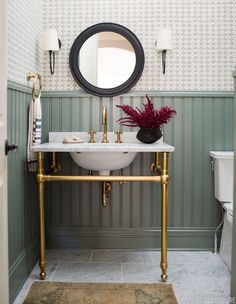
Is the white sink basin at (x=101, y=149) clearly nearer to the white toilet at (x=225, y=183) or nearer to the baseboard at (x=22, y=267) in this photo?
the white toilet at (x=225, y=183)

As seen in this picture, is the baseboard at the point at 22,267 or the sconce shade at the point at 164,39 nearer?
the baseboard at the point at 22,267

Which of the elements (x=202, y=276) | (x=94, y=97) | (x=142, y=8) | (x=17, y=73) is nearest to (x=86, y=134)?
(x=94, y=97)

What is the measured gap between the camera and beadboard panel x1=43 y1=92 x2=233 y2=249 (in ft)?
9.50

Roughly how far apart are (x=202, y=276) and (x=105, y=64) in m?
1.65

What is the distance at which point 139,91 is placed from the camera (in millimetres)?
2891

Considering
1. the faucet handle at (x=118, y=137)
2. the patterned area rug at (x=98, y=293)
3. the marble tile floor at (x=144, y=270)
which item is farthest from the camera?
the faucet handle at (x=118, y=137)

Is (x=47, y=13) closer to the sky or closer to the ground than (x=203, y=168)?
closer to the sky

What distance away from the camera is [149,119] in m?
2.62

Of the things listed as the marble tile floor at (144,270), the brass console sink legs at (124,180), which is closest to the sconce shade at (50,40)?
the brass console sink legs at (124,180)

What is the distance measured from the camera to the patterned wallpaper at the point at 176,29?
113 inches

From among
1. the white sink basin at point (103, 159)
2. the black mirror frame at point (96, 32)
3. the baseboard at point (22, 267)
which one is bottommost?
the baseboard at point (22, 267)

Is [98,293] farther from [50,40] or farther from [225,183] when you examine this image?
[50,40]

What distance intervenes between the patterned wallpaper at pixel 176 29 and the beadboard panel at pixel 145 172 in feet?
0.41

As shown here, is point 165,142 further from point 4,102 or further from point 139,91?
point 4,102
